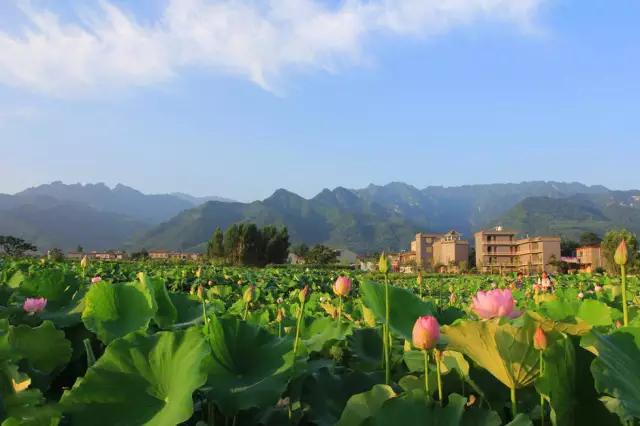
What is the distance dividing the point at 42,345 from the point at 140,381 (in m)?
0.26

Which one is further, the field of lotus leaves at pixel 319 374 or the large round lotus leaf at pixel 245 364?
the large round lotus leaf at pixel 245 364

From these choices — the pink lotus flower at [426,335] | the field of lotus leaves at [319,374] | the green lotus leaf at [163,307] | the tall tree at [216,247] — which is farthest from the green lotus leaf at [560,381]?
the tall tree at [216,247]

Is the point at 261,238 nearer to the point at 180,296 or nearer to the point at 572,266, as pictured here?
the point at 572,266

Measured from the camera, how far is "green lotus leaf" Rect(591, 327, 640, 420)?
515mm

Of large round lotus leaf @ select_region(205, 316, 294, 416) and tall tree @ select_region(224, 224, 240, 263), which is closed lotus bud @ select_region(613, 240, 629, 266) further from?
tall tree @ select_region(224, 224, 240, 263)

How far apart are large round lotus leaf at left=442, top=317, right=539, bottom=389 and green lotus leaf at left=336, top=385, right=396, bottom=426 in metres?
0.11

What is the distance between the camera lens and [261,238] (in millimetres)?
46000

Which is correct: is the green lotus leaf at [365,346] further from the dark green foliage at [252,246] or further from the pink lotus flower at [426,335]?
the dark green foliage at [252,246]

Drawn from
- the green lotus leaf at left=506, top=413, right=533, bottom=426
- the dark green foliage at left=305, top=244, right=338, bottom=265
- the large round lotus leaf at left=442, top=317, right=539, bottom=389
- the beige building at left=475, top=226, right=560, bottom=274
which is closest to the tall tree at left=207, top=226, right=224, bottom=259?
the dark green foliage at left=305, top=244, right=338, bottom=265

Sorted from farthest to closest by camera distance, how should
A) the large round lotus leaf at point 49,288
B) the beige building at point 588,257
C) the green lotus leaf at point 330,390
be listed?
the beige building at point 588,257, the large round lotus leaf at point 49,288, the green lotus leaf at point 330,390

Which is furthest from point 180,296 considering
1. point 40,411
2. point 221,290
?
point 221,290

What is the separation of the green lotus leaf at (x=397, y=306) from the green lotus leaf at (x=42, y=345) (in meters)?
0.50

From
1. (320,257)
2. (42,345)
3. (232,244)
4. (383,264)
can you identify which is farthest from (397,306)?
(320,257)

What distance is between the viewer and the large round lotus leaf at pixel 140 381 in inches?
23.8
